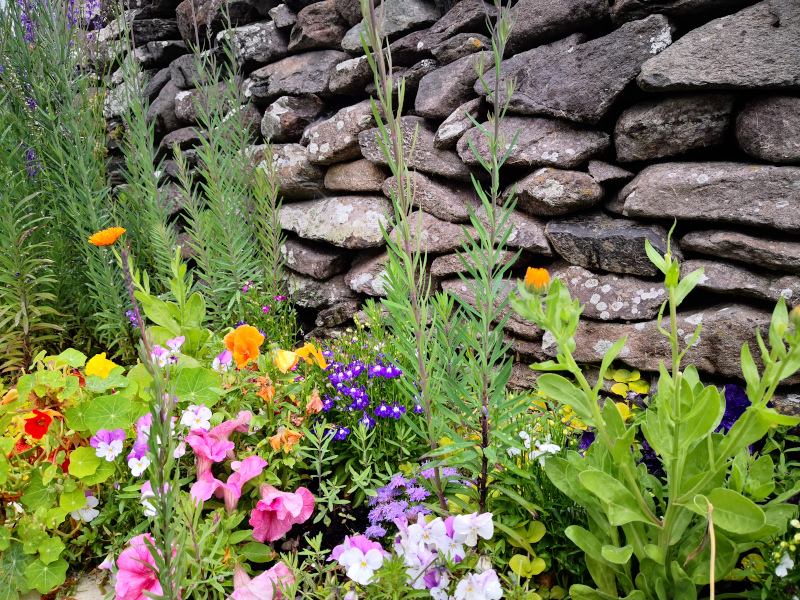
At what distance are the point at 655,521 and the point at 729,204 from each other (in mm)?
1529

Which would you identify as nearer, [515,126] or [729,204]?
[729,204]

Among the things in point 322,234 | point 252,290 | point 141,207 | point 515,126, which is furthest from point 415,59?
point 141,207

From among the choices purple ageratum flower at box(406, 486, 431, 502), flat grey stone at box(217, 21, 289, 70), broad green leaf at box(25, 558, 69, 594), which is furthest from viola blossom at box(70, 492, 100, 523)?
flat grey stone at box(217, 21, 289, 70)

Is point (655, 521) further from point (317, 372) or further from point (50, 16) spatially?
point (50, 16)

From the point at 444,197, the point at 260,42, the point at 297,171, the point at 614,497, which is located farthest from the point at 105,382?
the point at 260,42

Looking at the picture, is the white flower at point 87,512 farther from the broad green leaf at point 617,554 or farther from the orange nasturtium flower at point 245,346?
the broad green leaf at point 617,554

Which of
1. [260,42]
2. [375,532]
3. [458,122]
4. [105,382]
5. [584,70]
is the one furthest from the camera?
[260,42]

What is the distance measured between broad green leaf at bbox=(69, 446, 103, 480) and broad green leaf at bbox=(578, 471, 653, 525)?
4.62 feet

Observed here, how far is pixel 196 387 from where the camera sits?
1.69m

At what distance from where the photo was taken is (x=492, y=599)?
3.86ft

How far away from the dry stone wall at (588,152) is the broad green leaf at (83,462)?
1.25m

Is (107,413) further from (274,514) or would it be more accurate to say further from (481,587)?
(481,587)

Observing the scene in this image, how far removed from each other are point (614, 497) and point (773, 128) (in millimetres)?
1725

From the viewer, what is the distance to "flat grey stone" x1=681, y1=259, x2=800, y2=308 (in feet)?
6.61
